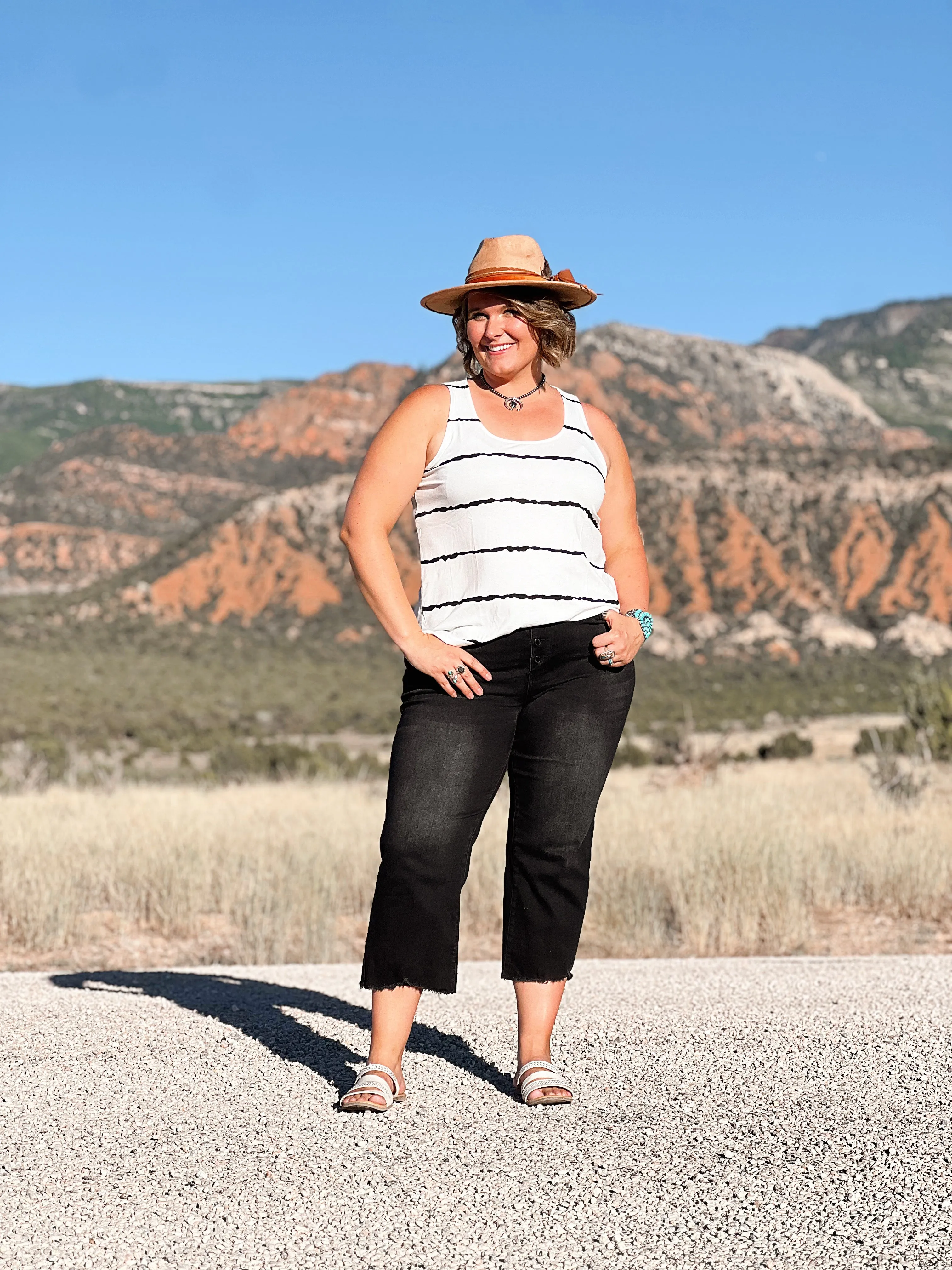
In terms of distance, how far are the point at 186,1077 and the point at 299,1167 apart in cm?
81

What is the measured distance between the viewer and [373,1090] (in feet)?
10.5

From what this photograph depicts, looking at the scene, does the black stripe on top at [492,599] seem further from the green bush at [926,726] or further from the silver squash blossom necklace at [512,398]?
the green bush at [926,726]

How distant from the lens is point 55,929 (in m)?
7.12

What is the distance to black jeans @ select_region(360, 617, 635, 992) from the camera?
328 centimetres

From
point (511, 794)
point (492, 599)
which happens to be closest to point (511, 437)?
point (492, 599)

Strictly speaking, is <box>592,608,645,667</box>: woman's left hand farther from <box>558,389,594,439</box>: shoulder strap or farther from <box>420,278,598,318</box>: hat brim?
<box>420,278,598,318</box>: hat brim

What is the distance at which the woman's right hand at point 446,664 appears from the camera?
3.20m

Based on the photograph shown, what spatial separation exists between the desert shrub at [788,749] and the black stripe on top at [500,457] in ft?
67.2

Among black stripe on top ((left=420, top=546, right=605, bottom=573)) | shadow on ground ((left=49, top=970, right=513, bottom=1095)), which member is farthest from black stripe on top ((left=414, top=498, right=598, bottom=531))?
shadow on ground ((left=49, top=970, right=513, bottom=1095))

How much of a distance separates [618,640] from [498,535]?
16.2 inches

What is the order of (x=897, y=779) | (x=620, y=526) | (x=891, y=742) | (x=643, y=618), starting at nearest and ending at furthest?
(x=643, y=618) → (x=620, y=526) → (x=897, y=779) → (x=891, y=742)

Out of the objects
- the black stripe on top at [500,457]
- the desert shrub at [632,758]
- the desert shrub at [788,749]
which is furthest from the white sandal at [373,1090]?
the desert shrub at [788,749]

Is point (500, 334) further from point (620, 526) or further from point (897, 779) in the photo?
point (897, 779)

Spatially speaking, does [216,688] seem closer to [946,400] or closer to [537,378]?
[537,378]
